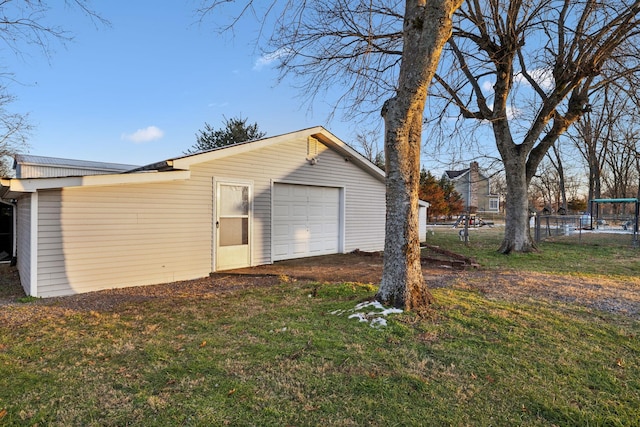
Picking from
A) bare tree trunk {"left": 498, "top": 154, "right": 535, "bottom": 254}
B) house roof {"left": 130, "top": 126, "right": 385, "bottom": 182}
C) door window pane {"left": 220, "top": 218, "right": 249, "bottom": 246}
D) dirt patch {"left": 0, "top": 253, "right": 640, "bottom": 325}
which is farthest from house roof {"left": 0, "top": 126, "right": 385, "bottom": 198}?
bare tree trunk {"left": 498, "top": 154, "right": 535, "bottom": 254}

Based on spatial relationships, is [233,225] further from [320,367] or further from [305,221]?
[320,367]

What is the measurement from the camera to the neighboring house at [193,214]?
5824 millimetres

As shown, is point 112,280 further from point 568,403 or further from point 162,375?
point 568,403

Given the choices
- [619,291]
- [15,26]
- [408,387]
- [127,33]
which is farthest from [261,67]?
[619,291]

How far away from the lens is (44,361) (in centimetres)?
319

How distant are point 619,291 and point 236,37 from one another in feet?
25.4

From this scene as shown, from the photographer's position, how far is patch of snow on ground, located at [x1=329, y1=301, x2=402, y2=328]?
162 inches

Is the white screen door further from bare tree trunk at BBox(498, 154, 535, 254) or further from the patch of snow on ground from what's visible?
bare tree trunk at BBox(498, 154, 535, 254)

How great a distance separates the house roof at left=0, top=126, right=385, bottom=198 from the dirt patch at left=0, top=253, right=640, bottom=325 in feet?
6.07

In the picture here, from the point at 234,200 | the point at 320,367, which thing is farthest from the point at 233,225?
the point at 320,367

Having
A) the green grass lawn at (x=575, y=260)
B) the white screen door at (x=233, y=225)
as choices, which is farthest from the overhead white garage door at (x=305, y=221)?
the green grass lawn at (x=575, y=260)

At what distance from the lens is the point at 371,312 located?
436cm

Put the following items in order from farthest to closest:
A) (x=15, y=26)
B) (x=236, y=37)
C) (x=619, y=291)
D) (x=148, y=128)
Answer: (x=148, y=128), (x=15, y=26), (x=619, y=291), (x=236, y=37)

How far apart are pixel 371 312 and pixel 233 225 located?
16.4 feet
